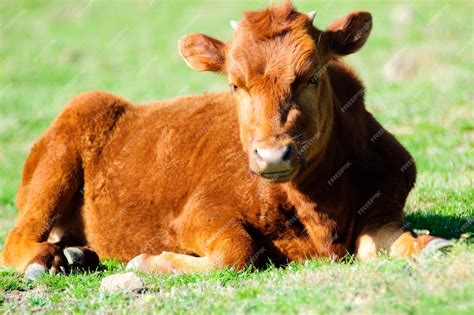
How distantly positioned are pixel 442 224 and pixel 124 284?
11.3 feet

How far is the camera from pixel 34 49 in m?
32.5

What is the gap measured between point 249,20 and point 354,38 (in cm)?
107

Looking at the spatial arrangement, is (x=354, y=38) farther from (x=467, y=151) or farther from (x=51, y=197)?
(x=467, y=151)

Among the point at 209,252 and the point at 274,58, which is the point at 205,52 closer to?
the point at 274,58

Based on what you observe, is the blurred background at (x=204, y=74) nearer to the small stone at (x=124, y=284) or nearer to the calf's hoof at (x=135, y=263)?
the calf's hoof at (x=135, y=263)

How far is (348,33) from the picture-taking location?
818 cm

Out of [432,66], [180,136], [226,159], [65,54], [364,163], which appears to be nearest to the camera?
[364,163]

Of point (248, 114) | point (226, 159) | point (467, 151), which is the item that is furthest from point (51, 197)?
point (467, 151)

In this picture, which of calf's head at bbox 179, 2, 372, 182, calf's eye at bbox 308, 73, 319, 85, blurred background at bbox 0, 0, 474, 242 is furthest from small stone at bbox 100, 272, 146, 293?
blurred background at bbox 0, 0, 474, 242

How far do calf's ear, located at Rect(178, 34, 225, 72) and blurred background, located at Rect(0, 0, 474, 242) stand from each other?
2712mm

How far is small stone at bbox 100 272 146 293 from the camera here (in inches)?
290

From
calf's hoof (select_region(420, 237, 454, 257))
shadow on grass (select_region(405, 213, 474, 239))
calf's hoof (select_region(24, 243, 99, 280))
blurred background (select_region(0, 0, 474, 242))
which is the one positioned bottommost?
blurred background (select_region(0, 0, 474, 242))

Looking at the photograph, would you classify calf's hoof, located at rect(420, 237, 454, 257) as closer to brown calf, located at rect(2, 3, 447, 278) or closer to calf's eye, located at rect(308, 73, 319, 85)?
brown calf, located at rect(2, 3, 447, 278)

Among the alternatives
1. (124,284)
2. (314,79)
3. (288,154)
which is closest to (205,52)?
(314,79)
